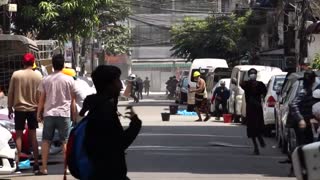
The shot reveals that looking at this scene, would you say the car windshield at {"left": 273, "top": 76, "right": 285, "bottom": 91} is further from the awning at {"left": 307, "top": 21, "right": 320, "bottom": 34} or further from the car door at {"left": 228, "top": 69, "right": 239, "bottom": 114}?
the awning at {"left": 307, "top": 21, "right": 320, "bottom": 34}

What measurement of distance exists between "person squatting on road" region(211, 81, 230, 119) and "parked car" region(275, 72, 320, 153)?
1258 cm

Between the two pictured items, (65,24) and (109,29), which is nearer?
(65,24)

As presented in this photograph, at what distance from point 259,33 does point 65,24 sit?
2913 centimetres

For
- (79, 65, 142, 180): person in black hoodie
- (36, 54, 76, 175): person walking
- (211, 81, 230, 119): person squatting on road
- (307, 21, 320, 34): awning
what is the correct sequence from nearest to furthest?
(79, 65, 142, 180): person in black hoodie → (36, 54, 76, 175): person walking → (307, 21, 320, 34): awning → (211, 81, 230, 119): person squatting on road

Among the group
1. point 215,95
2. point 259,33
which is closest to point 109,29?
point 259,33

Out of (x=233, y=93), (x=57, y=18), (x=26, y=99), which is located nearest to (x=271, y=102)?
(x=233, y=93)

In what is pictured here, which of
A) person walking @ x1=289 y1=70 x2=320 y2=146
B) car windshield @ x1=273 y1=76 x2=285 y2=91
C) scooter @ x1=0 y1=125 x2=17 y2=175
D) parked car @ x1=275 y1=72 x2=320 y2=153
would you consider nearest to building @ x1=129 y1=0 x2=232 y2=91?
car windshield @ x1=273 y1=76 x2=285 y2=91

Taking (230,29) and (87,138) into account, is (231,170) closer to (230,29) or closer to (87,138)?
(87,138)

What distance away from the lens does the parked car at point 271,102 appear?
2047 centimetres

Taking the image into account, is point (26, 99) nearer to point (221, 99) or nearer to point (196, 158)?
point (196, 158)

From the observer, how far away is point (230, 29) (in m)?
54.5

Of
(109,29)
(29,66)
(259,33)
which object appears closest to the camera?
(29,66)

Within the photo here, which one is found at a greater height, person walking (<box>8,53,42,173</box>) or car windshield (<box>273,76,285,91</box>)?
person walking (<box>8,53,42,173</box>)

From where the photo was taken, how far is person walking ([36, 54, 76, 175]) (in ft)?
37.7
